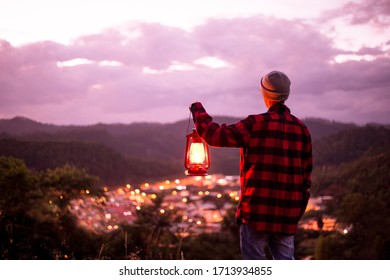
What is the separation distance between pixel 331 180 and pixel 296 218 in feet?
39.9

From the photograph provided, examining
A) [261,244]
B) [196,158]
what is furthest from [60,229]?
[261,244]

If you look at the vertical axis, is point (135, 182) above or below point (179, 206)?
above

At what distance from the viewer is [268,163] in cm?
199

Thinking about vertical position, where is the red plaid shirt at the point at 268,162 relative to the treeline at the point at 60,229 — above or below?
above

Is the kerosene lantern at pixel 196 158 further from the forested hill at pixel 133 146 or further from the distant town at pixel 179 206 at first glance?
the distant town at pixel 179 206

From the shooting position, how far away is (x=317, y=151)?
14.2 metres

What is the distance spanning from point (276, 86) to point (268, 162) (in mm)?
366

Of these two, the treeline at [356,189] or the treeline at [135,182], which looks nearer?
the treeline at [135,182]

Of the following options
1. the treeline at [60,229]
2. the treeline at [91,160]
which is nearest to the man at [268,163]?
the treeline at [60,229]

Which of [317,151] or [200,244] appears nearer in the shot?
[200,244]

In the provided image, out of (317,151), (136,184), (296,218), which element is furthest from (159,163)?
(296,218)

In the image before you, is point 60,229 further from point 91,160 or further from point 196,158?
point 91,160

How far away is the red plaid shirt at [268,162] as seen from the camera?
197 centimetres
